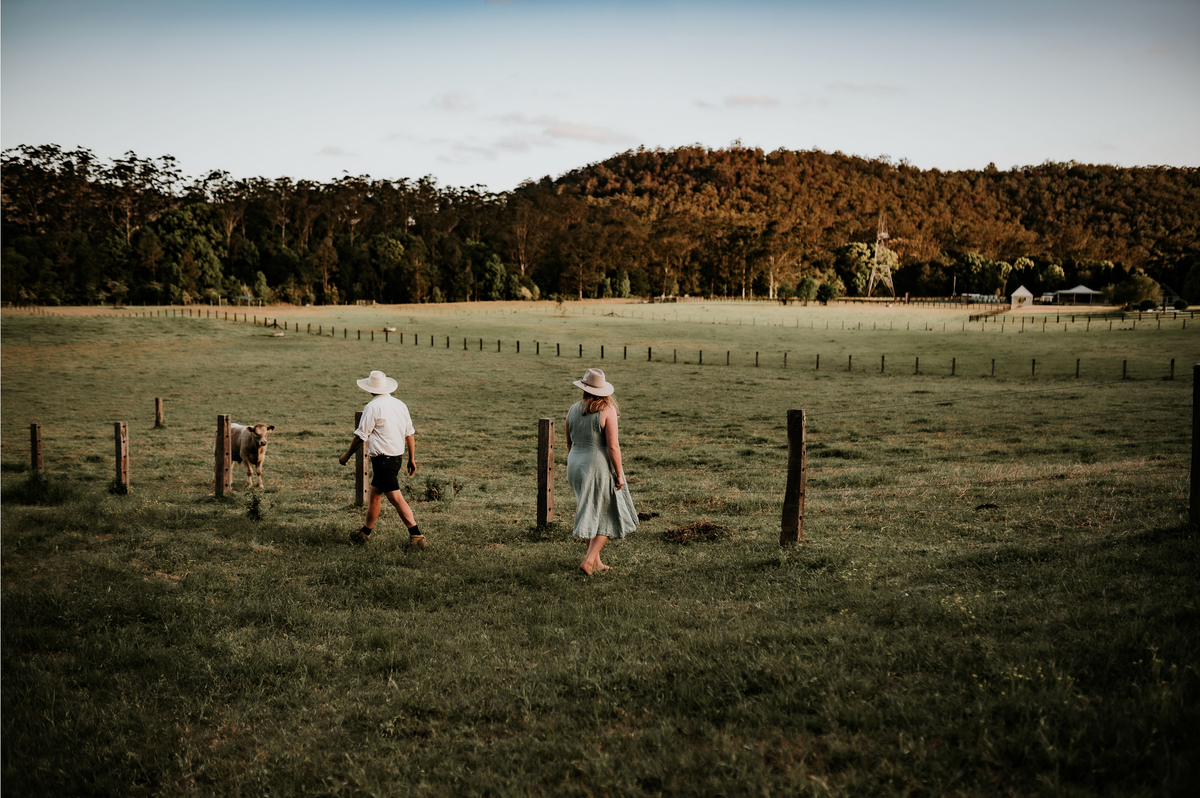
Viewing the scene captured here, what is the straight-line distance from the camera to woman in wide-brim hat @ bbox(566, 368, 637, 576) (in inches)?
337

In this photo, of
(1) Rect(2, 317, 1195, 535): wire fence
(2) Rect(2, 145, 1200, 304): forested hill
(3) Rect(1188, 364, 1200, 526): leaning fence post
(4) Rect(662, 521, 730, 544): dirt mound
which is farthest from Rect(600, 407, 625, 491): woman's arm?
(2) Rect(2, 145, 1200, 304): forested hill

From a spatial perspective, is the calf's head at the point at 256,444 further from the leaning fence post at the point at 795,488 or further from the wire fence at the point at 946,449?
the leaning fence post at the point at 795,488

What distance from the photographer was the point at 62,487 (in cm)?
1351

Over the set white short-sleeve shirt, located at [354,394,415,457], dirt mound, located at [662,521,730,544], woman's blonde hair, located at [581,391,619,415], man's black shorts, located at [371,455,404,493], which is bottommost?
dirt mound, located at [662,521,730,544]

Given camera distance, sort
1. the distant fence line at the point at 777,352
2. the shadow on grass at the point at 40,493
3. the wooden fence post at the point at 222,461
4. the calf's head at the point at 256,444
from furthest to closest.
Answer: the distant fence line at the point at 777,352, the calf's head at the point at 256,444, the wooden fence post at the point at 222,461, the shadow on grass at the point at 40,493

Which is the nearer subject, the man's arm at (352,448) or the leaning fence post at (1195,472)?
the leaning fence post at (1195,472)

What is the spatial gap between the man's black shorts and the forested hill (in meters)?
80.0

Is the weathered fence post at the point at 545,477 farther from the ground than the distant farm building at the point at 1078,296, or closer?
closer

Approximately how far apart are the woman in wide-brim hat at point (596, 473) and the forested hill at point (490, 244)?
271ft

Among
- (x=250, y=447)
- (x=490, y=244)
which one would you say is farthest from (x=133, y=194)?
(x=250, y=447)

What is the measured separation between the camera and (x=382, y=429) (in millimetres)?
9875

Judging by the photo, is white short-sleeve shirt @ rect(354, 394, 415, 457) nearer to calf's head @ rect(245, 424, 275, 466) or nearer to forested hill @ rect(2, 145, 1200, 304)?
calf's head @ rect(245, 424, 275, 466)

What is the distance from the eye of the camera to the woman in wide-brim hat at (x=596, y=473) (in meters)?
8.56

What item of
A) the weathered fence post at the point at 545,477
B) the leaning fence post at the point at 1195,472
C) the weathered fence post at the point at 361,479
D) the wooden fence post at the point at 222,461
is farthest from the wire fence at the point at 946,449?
the weathered fence post at the point at 361,479
